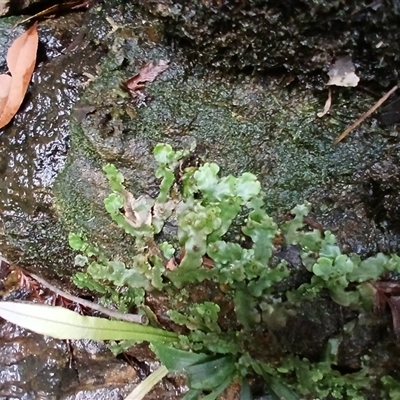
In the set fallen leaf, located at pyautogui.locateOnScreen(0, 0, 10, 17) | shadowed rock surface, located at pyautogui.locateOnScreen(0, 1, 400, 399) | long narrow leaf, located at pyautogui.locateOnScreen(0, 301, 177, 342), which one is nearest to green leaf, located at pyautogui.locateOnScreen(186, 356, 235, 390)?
shadowed rock surface, located at pyautogui.locateOnScreen(0, 1, 400, 399)

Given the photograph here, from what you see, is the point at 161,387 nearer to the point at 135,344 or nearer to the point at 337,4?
the point at 135,344

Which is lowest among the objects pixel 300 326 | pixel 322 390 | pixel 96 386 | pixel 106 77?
pixel 96 386

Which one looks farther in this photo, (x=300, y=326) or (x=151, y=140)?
(x=151, y=140)

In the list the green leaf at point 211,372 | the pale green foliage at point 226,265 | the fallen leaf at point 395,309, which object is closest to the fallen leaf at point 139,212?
the pale green foliage at point 226,265

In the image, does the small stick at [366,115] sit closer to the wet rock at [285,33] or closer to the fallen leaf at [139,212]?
the wet rock at [285,33]

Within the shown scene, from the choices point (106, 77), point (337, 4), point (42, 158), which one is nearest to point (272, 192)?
point (337, 4)

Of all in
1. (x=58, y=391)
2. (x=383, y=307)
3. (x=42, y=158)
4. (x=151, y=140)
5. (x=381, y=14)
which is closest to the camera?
(x=381, y=14)

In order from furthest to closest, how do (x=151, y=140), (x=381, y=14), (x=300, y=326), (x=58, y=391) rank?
1. (x=58, y=391)
2. (x=151, y=140)
3. (x=300, y=326)
4. (x=381, y=14)
